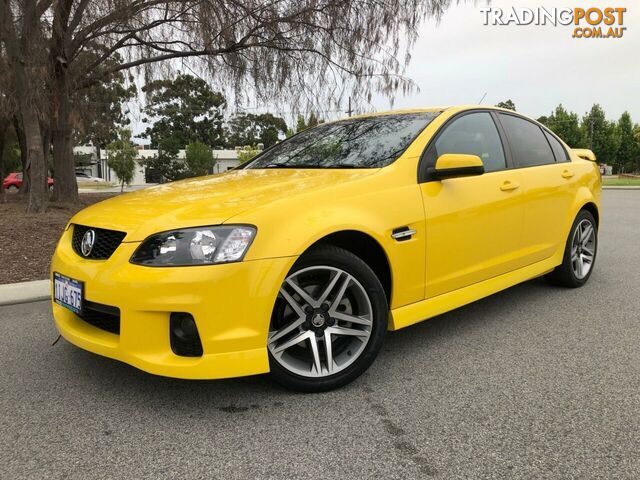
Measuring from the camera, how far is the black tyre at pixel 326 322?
2637 millimetres

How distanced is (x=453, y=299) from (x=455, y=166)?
84cm

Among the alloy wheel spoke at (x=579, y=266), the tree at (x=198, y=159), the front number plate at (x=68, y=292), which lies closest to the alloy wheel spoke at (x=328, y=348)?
the front number plate at (x=68, y=292)

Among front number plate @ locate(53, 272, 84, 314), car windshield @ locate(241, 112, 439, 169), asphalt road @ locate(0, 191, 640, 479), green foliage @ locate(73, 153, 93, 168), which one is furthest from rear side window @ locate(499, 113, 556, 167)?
green foliage @ locate(73, 153, 93, 168)

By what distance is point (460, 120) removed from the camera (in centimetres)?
368

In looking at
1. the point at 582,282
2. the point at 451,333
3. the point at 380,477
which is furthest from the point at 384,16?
the point at 380,477

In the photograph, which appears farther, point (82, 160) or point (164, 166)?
point (82, 160)

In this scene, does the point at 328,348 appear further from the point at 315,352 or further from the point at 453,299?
the point at 453,299

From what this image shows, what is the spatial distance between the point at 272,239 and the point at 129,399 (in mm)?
1118

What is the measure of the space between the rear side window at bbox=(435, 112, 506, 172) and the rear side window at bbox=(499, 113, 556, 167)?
7.3 inches

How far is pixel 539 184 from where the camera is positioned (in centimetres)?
407

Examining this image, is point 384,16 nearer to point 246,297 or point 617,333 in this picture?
point 617,333

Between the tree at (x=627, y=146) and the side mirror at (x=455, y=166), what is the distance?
6438cm

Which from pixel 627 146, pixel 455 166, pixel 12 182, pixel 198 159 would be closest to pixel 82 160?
pixel 198 159

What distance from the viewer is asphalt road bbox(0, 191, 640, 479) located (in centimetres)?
210
